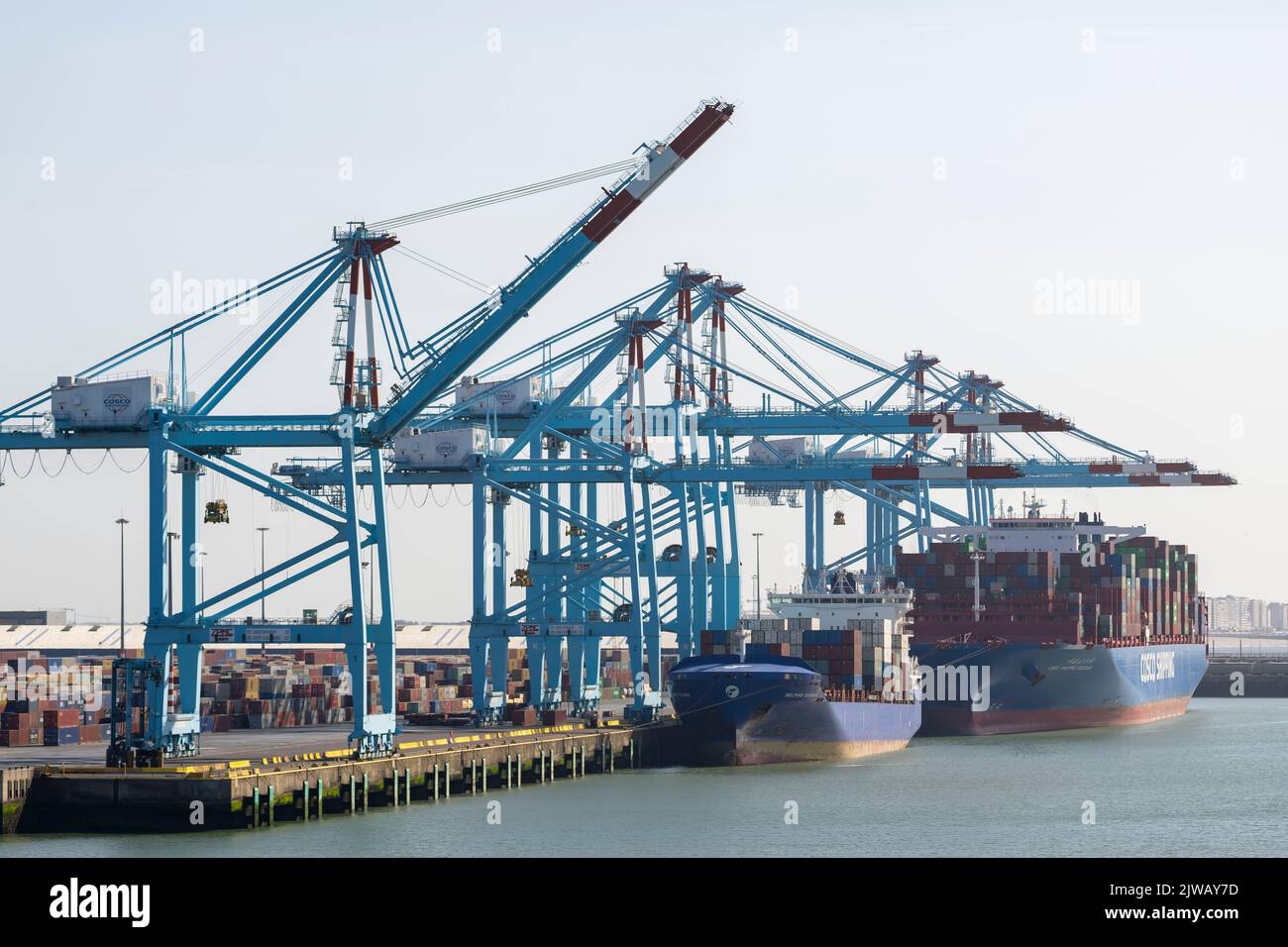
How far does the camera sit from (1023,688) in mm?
89438

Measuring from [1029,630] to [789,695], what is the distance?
2643 cm

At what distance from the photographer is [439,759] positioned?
55.1 m

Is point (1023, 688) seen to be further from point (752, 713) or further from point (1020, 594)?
point (752, 713)

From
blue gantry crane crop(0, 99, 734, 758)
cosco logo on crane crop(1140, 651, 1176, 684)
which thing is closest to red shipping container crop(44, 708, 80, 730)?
blue gantry crane crop(0, 99, 734, 758)

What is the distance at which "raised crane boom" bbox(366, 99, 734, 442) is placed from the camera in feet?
179

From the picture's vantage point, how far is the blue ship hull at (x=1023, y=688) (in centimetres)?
8812

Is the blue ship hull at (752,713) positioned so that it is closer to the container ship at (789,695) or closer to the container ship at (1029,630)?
the container ship at (789,695)

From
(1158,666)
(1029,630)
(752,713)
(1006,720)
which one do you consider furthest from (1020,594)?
(752,713)

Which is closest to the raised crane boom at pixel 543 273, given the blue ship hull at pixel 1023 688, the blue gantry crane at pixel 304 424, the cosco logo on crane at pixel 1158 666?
the blue gantry crane at pixel 304 424

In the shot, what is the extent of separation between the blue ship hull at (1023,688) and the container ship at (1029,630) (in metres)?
0.05

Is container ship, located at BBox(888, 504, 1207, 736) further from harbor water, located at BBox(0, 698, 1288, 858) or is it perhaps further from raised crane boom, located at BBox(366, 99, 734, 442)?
raised crane boom, located at BBox(366, 99, 734, 442)

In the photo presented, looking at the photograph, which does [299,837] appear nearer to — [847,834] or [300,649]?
[847,834]

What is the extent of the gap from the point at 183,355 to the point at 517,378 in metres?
23.4
